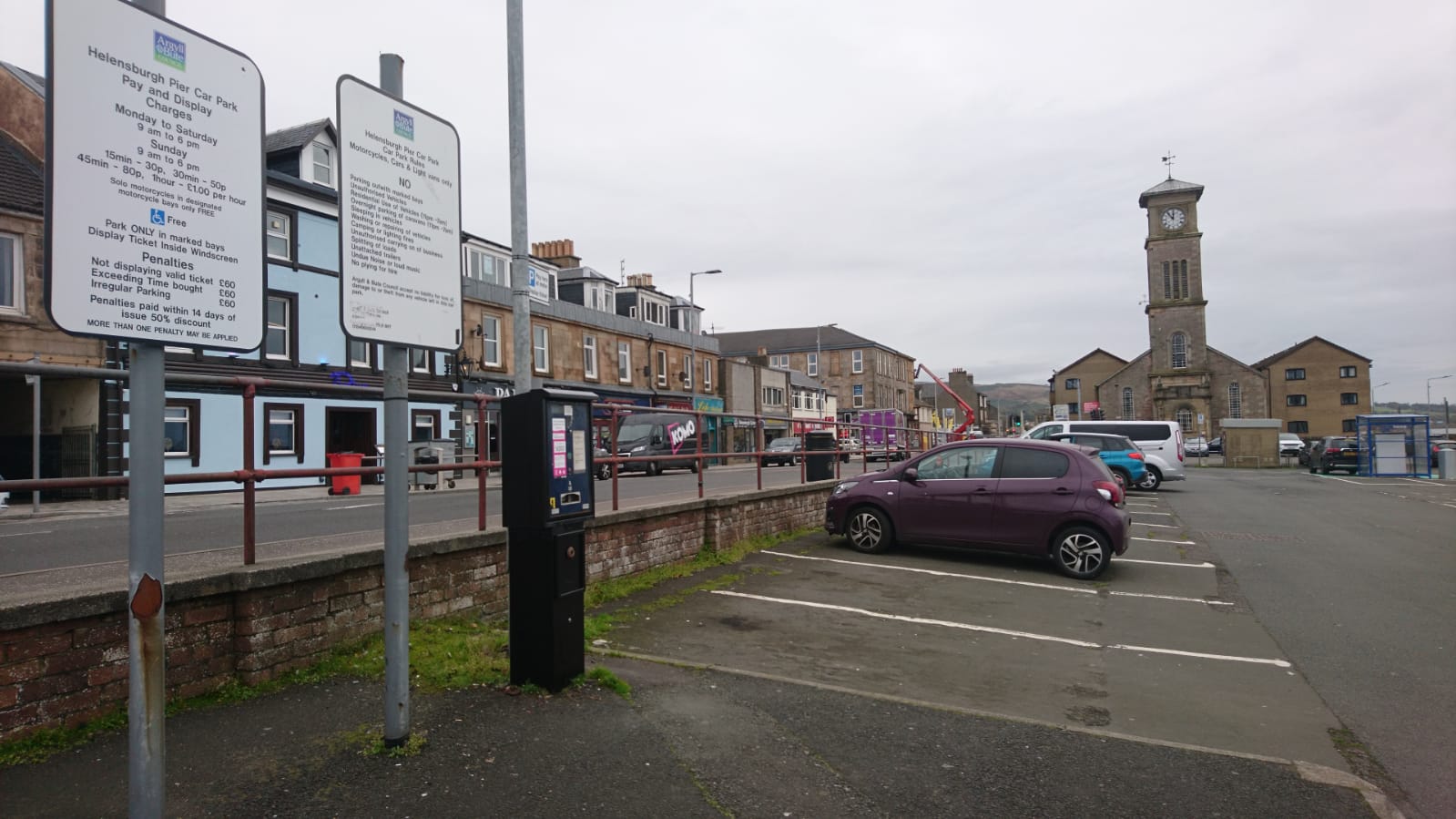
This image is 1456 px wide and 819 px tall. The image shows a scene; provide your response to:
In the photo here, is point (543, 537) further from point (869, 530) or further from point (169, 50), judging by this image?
point (869, 530)

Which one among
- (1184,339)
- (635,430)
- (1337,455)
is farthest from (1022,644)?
(1184,339)

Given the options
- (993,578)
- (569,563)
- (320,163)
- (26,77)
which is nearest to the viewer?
(569,563)

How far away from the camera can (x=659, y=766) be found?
3.92 metres

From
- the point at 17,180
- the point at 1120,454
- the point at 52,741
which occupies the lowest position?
the point at 52,741

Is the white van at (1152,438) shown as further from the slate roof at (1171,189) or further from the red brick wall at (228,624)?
the slate roof at (1171,189)

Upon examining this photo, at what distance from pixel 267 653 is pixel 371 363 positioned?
24.6m

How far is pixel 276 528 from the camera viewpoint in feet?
29.0

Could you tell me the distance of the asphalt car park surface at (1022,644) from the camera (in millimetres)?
5383

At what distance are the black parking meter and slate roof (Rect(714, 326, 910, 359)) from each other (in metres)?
76.8

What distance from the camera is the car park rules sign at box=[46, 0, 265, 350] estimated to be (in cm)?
251

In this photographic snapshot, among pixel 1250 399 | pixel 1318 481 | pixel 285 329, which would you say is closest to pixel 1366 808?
pixel 285 329

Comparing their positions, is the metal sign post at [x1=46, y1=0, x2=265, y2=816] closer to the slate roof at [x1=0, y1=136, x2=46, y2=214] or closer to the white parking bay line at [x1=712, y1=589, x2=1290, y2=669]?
the white parking bay line at [x1=712, y1=589, x2=1290, y2=669]

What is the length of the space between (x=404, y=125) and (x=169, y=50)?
1.31 m

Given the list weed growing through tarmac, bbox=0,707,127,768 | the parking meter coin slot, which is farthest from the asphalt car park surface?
weed growing through tarmac, bbox=0,707,127,768
